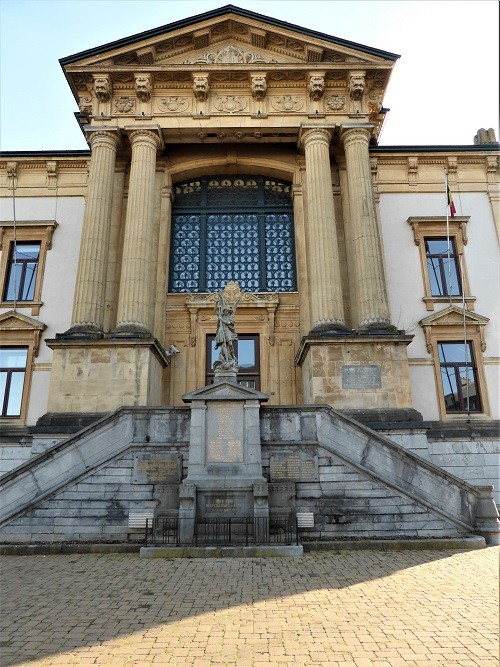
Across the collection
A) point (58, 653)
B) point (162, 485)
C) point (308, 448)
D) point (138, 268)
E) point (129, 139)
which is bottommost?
point (58, 653)

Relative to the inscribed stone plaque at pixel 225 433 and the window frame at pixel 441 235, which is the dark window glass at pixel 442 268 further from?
the inscribed stone plaque at pixel 225 433

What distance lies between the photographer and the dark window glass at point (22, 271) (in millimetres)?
20703

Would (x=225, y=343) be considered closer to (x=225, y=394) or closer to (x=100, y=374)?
(x=225, y=394)

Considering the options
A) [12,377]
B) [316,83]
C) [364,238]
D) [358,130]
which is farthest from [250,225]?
[12,377]

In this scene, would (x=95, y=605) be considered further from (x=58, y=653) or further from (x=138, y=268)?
(x=138, y=268)

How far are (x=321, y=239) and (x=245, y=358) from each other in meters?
5.42

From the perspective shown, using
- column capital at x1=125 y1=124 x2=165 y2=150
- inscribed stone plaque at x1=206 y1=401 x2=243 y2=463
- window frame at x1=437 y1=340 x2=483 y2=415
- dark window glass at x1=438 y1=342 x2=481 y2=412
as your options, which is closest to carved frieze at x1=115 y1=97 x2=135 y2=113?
column capital at x1=125 y1=124 x2=165 y2=150

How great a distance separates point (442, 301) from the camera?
2022cm

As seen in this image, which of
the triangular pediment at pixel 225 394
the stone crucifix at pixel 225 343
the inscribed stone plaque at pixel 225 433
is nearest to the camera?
the inscribed stone plaque at pixel 225 433

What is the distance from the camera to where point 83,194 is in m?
21.9

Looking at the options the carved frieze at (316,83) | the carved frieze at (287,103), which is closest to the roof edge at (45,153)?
the carved frieze at (287,103)

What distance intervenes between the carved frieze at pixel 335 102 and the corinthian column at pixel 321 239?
1.27 m

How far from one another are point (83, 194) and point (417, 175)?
47.1 feet

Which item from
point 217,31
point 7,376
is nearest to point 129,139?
point 217,31
